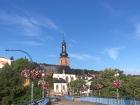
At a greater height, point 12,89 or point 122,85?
point 122,85

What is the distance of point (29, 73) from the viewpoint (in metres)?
54.4

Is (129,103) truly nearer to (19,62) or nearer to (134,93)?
(19,62)

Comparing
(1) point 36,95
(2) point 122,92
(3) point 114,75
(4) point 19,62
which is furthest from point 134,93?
(1) point 36,95

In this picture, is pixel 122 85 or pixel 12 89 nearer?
pixel 12 89

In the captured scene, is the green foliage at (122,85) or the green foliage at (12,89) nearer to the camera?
the green foliage at (12,89)

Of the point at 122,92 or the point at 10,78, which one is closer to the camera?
the point at 10,78

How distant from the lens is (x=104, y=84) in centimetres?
14512

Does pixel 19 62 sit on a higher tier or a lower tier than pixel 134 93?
higher

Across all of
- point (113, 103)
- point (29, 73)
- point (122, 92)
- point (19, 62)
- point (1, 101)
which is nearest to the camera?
point (29, 73)

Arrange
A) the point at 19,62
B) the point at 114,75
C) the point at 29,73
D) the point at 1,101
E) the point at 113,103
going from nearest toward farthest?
the point at 29,73 → the point at 113,103 → the point at 1,101 → the point at 19,62 → the point at 114,75

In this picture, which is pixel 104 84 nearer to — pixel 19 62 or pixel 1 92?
pixel 19 62

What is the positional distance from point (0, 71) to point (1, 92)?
578 centimetres

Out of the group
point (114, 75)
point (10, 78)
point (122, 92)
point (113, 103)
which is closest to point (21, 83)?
point (10, 78)

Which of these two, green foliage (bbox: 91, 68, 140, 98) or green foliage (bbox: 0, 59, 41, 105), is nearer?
green foliage (bbox: 0, 59, 41, 105)
